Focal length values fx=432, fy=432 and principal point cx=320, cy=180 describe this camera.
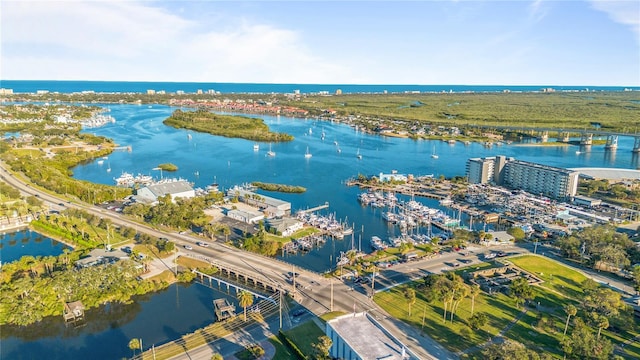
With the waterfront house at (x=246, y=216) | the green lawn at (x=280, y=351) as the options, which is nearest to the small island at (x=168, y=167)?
the waterfront house at (x=246, y=216)

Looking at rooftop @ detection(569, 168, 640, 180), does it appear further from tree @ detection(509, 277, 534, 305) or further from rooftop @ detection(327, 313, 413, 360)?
rooftop @ detection(327, 313, 413, 360)

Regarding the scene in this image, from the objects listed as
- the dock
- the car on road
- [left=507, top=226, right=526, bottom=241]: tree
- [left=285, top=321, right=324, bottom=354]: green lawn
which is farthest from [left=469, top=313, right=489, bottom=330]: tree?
[left=507, top=226, right=526, bottom=241]: tree

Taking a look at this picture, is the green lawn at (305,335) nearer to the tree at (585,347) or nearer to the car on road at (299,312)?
the car on road at (299,312)

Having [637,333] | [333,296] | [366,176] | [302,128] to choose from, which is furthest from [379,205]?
[302,128]

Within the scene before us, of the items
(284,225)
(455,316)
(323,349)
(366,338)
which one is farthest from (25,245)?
(455,316)

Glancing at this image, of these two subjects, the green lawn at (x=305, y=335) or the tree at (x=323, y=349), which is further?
the green lawn at (x=305, y=335)

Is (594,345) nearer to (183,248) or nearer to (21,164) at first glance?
(183,248)

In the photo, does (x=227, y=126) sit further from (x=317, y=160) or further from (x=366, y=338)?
(x=366, y=338)
